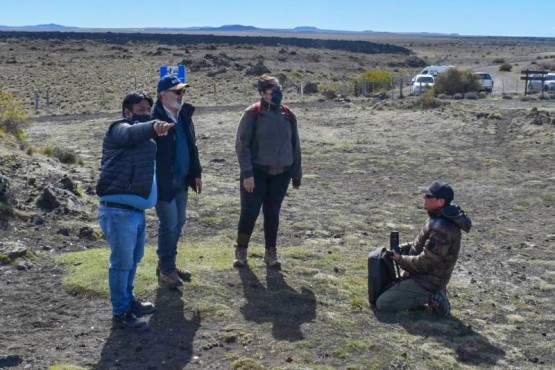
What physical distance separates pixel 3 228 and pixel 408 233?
5264 mm

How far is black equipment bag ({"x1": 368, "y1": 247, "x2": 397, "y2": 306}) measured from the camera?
22.5 feet

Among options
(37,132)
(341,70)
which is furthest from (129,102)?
(341,70)

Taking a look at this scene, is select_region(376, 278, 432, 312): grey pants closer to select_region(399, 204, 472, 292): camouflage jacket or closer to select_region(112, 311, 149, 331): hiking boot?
select_region(399, 204, 472, 292): camouflage jacket

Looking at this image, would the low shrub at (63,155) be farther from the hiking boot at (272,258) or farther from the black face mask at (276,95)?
the black face mask at (276,95)

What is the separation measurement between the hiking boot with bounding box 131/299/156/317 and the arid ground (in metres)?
0.10

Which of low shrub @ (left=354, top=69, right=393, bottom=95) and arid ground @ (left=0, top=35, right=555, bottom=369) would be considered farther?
low shrub @ (left=354, top=69, right=393, bottom=95)

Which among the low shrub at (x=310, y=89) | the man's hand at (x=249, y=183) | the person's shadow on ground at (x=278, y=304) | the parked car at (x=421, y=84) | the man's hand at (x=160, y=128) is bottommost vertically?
the low shrub at (x=310, y=89)

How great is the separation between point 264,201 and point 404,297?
179 cm

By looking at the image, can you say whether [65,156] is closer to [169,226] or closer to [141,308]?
[169,226]

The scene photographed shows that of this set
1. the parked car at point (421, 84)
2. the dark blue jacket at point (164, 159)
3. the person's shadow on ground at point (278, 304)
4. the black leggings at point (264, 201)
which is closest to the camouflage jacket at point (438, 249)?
the person's shadow on ground at point (278, 304)

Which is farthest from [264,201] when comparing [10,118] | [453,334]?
[10,118]

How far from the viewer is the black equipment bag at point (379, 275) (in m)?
6.87

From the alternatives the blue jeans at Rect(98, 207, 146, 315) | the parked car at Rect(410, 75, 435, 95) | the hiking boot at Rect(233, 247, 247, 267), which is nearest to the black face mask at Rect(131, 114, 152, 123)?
the blue jeans at Rect(98, 207, 146, 315)

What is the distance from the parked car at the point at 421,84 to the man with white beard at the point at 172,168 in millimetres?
34908
